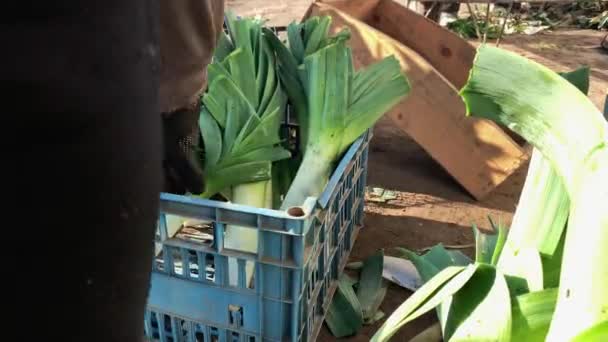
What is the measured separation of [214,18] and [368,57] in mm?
1153

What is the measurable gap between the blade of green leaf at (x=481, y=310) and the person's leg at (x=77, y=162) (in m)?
0.64

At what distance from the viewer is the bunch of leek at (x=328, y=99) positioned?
1447 mm

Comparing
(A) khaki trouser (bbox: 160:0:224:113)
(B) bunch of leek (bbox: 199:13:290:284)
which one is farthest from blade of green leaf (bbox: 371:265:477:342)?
(A) khaki trouser (bbox: 160:0:224:113)

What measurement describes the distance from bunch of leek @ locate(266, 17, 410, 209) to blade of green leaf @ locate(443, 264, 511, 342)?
0.48 meters

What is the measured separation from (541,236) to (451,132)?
41.6 inches

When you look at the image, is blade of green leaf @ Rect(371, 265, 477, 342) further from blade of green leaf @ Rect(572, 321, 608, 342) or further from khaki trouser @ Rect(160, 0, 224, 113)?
khaki trouser @ Rect(160, 0, 224, 113)

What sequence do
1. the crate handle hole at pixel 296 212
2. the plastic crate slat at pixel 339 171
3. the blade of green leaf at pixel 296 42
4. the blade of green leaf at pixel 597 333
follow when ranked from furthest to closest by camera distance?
the blade of green leaf at pixel 296 42
the plastic crate slat at pixel 339 171
the crate handle hole at pixel 296 212
the blade of green leaf at pixel 597 333

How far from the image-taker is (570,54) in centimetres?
414

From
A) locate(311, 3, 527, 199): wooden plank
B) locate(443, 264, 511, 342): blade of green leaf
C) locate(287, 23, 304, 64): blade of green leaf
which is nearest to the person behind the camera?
Result: locate(443, 264, 511, 342): blade of green leaf

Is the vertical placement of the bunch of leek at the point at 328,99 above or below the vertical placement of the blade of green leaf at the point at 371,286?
above

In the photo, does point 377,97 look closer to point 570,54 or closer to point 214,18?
point 214,18

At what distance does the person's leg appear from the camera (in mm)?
386

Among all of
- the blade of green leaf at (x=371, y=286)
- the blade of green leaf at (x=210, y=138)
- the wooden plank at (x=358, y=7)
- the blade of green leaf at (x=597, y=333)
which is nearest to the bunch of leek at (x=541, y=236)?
the blade of green leaf at (x=597, y=333)

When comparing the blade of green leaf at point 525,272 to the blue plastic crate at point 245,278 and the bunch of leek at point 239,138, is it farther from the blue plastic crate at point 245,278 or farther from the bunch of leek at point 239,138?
the bunch of leek at point 239,138
